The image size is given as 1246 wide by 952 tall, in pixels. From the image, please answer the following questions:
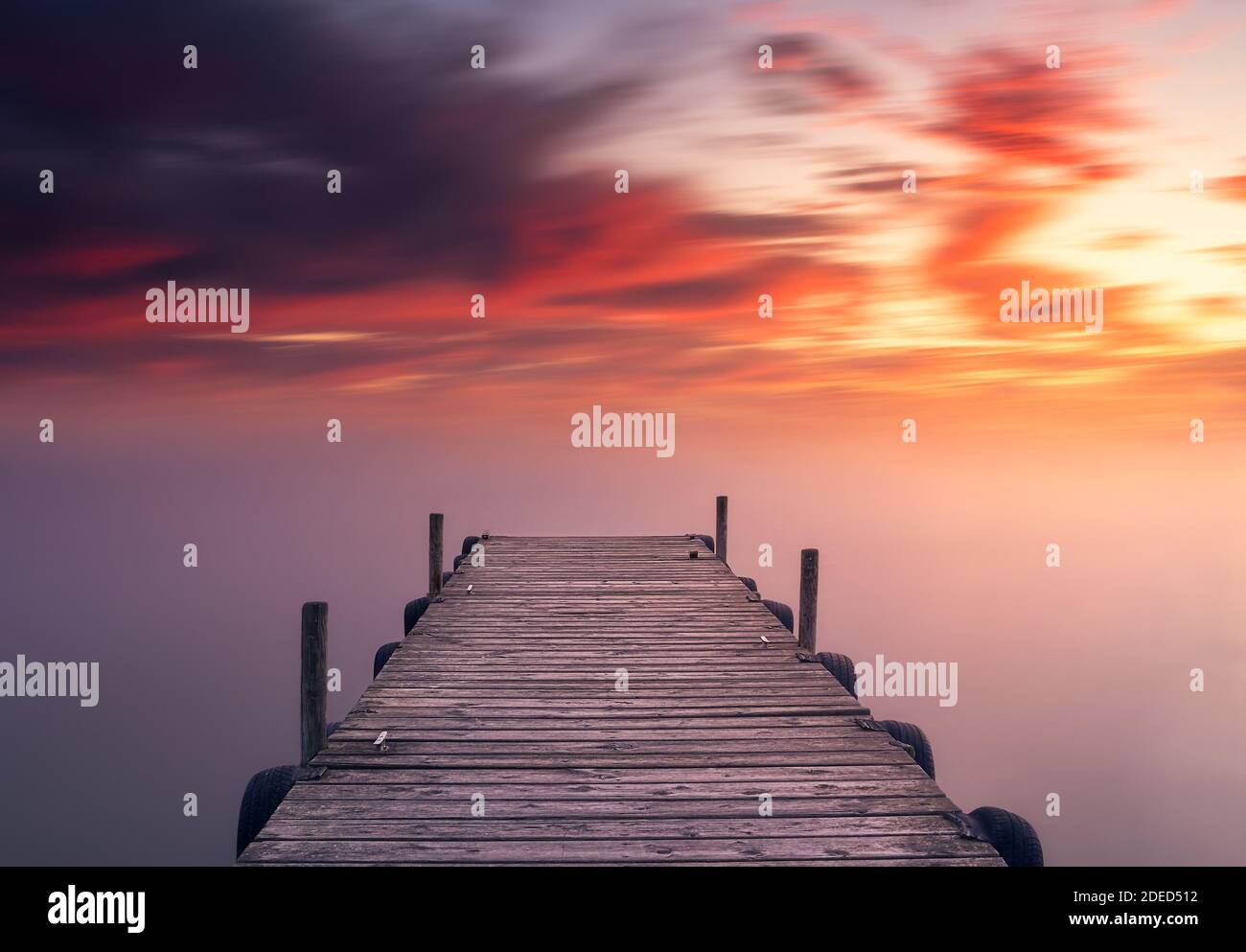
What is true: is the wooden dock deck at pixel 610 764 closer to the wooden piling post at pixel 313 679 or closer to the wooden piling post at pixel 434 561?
the wooden piling post at pixel 313 679

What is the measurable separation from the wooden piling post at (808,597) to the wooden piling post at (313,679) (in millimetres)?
6412

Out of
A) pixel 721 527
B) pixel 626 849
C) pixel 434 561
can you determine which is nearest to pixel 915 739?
pixel 626 849

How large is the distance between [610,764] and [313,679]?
2.81 m

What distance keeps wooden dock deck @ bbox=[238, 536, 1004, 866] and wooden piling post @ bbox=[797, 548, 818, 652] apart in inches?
20.2

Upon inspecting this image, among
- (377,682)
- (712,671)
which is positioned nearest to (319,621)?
(377,682)

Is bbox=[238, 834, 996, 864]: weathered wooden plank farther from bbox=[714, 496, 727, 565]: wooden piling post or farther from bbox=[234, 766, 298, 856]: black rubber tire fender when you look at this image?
bbox=[714, 496, 727, 565]: wooden piling post

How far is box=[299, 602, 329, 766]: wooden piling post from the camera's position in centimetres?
745

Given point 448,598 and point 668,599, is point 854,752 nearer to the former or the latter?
point 668,599

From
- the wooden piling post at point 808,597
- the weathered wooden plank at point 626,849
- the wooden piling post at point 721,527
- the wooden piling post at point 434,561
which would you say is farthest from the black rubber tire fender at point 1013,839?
the wooden piling post at point 721,527

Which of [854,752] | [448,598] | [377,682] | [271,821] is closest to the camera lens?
[271,821]

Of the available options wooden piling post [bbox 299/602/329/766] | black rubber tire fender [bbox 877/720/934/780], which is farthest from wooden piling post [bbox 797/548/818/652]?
wooden piling post [bbox 299/602/329/766]
